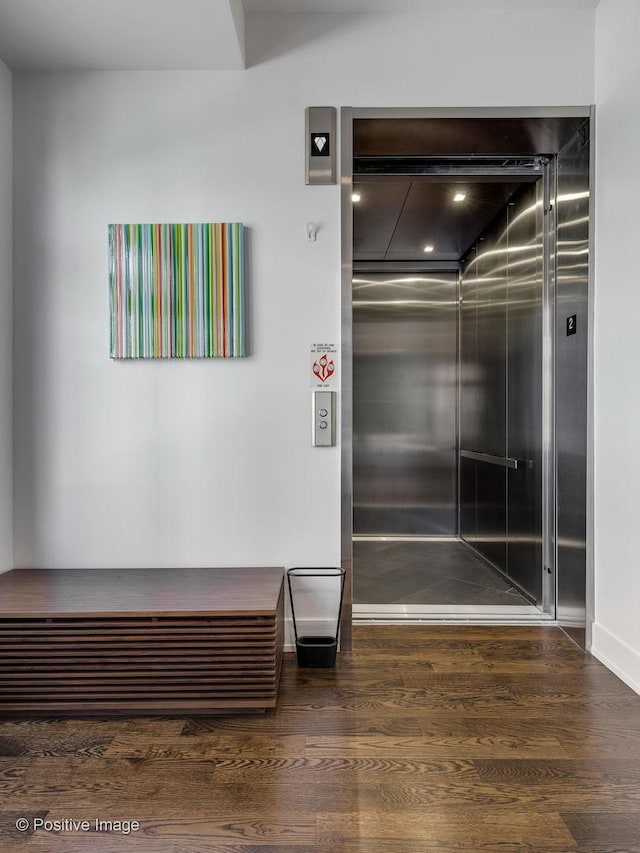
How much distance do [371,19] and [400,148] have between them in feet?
2.05

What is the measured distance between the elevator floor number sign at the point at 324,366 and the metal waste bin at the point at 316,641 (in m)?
0.97

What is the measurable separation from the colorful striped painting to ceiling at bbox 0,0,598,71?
816 mm

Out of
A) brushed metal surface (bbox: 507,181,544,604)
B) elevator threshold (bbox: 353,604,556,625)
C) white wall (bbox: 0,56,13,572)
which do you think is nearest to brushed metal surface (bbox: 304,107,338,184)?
brushed metal surface (bbox: 507,181,544,604)

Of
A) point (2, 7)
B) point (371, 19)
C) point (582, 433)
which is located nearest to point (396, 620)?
point (582, 433)

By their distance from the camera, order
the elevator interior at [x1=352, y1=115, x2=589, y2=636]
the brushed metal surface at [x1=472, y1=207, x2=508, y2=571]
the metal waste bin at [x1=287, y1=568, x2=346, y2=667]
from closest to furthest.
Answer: the metal waste bin at [x1=287, y1=568, x2=346, y2=667]
the elevator interior at [x1=352, y1=115, x2=589, y2=636]
the brushed metal surface at [x1=472, y1=207, x2=508, y2=571]

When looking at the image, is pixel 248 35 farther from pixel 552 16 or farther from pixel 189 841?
pixel 189 841

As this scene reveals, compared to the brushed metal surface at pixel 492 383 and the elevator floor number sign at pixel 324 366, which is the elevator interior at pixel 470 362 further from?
the elevator floor number sign at pixel 324 366

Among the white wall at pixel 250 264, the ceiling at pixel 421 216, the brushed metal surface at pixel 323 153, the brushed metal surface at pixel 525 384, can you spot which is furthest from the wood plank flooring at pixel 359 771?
the ceiling at pixel 421 216

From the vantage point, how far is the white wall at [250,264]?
2.89 meters

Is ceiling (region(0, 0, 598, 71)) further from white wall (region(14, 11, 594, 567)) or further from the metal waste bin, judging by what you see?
the metal waste bin

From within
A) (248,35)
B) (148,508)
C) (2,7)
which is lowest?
(148,508)

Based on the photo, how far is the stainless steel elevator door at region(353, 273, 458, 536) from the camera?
5.50 meters

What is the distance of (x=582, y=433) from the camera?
2.98 meters

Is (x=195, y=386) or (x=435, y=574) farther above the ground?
(x=195, y=386)
